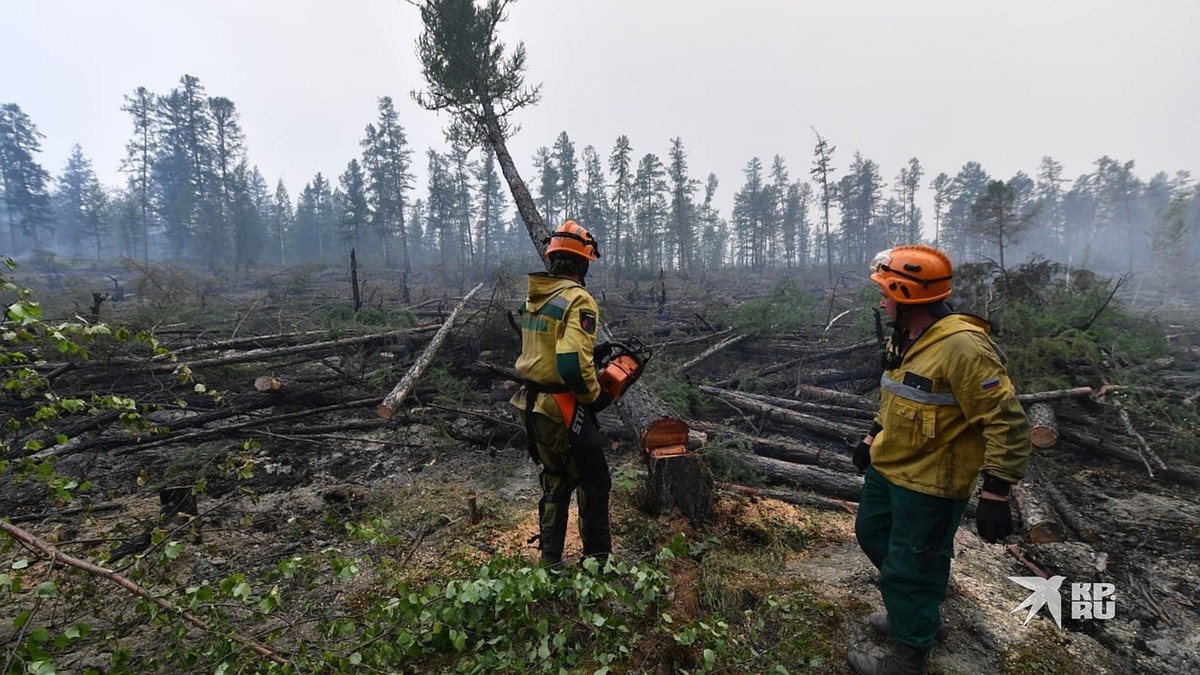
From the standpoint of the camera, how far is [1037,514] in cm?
438

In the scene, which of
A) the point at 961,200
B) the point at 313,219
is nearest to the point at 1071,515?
the point at 961,200

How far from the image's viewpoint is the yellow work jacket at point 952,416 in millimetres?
2258

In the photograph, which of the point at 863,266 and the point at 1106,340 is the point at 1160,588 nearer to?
the point at 1106,340

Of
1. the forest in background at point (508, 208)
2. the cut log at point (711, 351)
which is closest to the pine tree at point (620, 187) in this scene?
the forest in background at point (508, 208)

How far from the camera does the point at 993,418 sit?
2.27m

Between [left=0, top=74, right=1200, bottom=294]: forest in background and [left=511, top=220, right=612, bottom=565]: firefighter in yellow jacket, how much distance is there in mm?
30771

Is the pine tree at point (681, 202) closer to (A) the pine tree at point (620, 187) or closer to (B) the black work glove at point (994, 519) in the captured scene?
(A) the pine tree at point (620, 187)

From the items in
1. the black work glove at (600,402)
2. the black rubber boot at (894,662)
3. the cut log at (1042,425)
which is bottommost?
the black rubber boot at (894,662)

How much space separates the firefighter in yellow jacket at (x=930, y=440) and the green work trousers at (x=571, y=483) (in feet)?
5.44

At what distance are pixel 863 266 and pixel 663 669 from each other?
209ft

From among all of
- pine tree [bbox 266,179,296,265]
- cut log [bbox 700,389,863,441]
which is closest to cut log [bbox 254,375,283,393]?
cut log [bbox 700,389,863,441]

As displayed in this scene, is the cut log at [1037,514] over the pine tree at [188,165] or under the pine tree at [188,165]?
under

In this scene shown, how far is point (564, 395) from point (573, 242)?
108 centimetres

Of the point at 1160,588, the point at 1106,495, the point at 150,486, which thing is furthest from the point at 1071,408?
the point at 150,486
